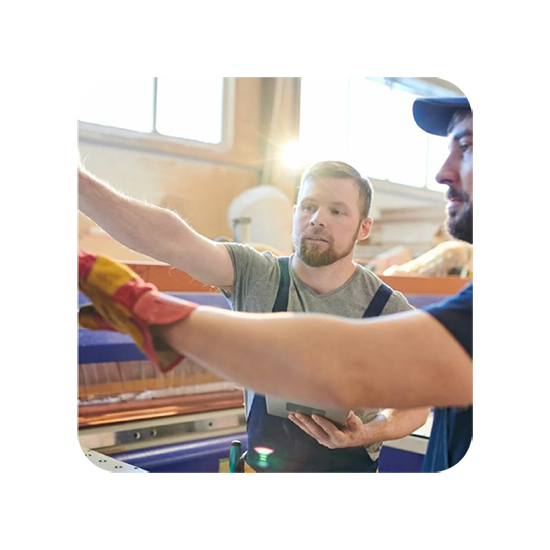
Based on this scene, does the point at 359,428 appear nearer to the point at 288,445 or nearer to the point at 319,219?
the point at 288,445

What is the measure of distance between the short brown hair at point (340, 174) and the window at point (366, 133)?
2.03 metres

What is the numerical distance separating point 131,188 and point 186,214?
312 mm

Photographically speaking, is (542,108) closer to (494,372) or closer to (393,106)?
(494,372)

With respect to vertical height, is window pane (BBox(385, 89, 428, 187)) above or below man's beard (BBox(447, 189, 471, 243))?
above

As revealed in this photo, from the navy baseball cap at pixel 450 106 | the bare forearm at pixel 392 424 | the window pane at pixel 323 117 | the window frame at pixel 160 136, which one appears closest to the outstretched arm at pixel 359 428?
the bare forearm at pixel 392 424

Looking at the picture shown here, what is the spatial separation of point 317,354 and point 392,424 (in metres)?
0.46

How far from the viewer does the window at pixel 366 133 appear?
311cm

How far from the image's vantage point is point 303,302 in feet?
2.74

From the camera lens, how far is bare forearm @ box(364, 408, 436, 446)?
0.84 meters

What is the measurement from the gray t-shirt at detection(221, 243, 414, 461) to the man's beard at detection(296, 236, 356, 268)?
1.7 inches

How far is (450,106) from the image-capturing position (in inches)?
25.6

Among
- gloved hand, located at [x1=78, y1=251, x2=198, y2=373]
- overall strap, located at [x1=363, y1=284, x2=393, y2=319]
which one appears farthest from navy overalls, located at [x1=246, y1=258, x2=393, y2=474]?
gloved hand, located at [x1=78, y1=251, x2=198, y2=373]

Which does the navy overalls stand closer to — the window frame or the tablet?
the tablet

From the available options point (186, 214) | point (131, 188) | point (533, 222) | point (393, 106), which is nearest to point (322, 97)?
point (393, 106)
